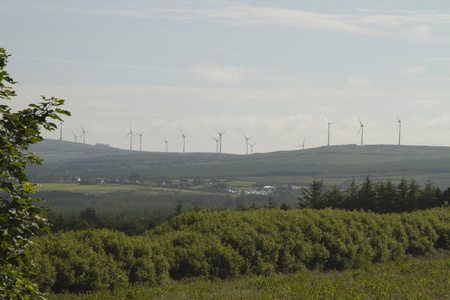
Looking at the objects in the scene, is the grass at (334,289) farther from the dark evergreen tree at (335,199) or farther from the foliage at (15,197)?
the dark evergreen tree at (335,199)

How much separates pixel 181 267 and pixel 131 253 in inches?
158

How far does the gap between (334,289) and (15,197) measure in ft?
51.1

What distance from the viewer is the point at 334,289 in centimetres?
2438

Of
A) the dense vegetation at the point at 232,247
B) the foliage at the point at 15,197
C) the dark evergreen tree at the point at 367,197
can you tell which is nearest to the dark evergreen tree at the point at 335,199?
the dark evergreen tree at the point at 367,197

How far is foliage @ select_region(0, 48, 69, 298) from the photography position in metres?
13.0

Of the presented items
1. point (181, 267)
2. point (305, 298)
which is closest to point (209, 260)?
point (181, 267)

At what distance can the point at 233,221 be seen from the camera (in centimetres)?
4375

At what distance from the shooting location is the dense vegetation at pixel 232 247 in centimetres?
3159

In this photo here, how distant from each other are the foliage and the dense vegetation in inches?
662

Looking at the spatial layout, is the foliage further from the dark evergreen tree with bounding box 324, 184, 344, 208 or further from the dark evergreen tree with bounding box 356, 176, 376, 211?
the dark evergreen tree with bounding box 324, 184, 344, 208

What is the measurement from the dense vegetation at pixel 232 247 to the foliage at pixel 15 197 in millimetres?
16808

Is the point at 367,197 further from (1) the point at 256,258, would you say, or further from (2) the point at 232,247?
(2) the point at 232,247

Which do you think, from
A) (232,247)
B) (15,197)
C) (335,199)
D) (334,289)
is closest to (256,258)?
(232,247)

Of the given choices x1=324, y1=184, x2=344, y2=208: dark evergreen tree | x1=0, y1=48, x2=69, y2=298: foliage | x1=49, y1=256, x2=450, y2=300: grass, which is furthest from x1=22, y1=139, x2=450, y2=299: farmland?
x1=324, y1=184, x2=344, y2=208: dark evergreen tree
